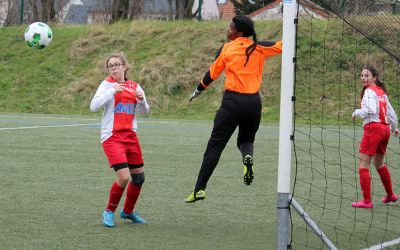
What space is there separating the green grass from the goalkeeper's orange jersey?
128 centimetres

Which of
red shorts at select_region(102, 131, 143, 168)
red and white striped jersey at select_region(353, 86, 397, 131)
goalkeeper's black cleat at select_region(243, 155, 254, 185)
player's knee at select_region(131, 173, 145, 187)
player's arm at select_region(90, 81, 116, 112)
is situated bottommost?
→ player's knee at select_region(131, 173, 145, 187)

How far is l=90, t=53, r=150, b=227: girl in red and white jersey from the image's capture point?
25.0 ft

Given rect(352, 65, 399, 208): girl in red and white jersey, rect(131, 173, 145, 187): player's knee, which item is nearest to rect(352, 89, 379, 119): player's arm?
rect(352, 65, 399, 208): girl in red and white jersey

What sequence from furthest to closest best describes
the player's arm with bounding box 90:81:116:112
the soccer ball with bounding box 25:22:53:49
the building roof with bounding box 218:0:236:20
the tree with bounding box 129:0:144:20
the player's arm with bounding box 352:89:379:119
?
1. the building roof with bounding box 218:0:236:20
2. the tree with bounding box 129:0:144:20
3. the soccer ball with bounding box 25:22:53:49
4. the player's arm with bounding box 352:89:379:119
5. the player's arm with bounding box 90:81:116:112

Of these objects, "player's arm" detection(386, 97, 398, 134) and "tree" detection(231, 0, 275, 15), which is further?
"tree" detection(231, 0, 275, 15)

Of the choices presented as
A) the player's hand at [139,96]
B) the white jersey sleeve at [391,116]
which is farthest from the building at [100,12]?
the player's hand at [139,96]

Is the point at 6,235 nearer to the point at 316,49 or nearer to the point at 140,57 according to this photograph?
the point at 316,49

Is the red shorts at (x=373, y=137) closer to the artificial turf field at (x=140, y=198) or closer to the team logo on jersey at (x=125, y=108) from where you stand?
the artificial turf field at (x=140, y=198)

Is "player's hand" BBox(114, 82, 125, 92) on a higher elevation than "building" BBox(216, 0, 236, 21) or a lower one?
lower

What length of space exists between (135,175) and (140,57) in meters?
22.4

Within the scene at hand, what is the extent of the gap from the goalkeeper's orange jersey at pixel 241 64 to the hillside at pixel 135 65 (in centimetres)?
1625

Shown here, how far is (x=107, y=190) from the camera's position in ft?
33.0

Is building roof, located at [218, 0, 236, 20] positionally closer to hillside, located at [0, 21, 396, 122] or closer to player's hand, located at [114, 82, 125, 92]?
hillside, located at [0, 21, 396, 122]

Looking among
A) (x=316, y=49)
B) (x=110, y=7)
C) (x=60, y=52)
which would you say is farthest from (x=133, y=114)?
(x=110, y=7)
